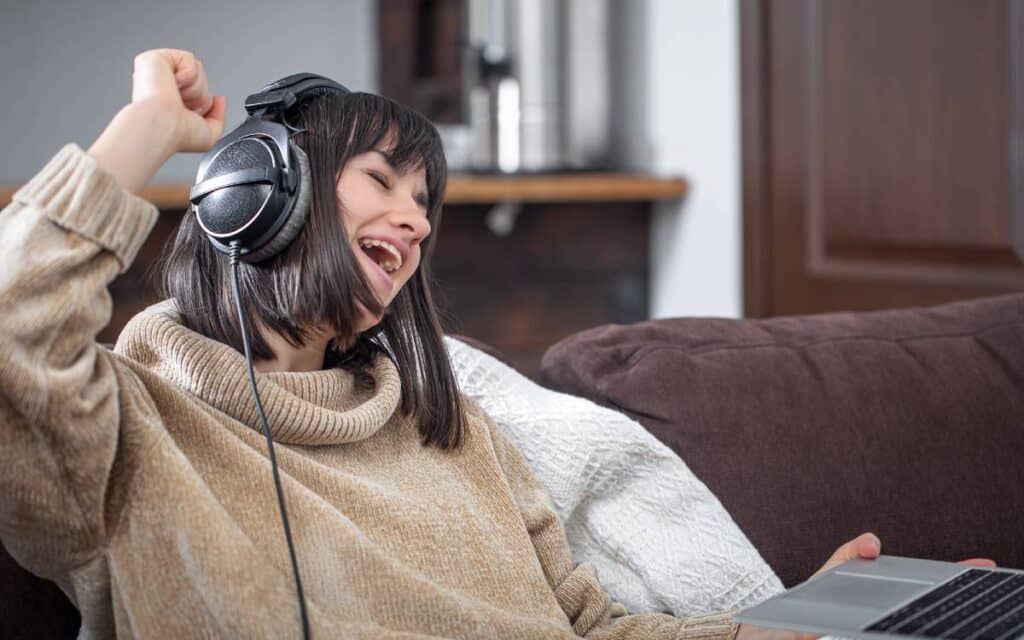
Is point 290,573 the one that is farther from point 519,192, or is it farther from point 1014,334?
point 519,192

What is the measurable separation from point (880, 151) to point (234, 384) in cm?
165

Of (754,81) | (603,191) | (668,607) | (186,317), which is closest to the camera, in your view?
(186,317)

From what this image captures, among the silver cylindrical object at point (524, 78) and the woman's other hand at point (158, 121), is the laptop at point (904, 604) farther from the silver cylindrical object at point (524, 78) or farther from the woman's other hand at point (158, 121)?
the silver cylindrical object at point (524, 78)

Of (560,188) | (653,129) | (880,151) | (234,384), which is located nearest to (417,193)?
(234,384)

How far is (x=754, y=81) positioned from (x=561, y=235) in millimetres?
572

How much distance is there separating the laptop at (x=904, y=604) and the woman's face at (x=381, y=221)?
1.32 feet

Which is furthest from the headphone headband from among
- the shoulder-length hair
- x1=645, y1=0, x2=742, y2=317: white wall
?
x1=645, y1=0, x2=742, y2=317: white wall

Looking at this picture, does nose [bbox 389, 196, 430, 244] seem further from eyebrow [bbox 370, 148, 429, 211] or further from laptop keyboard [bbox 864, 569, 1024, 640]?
laptop keyboard [bbox 864, 569, 1024, 640]

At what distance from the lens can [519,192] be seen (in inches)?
103

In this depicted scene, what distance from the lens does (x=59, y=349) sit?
0.79 metres

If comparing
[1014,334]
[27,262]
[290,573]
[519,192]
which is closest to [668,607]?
[290,573]

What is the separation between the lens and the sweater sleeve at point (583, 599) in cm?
111

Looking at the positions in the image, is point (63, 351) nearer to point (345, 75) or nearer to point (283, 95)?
point (283, 95)

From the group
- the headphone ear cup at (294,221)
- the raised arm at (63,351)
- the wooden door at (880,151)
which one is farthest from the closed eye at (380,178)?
the wooden door at (880,151)
